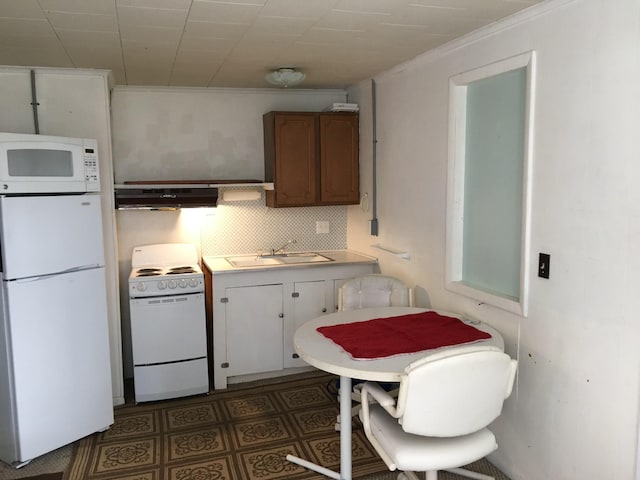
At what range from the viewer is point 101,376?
3.42 metres

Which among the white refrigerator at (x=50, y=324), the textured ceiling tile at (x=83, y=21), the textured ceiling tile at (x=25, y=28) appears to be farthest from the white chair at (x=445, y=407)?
the textured ceiling tile at (x=25, y=28)

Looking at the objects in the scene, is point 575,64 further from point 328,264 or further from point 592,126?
point 328,264

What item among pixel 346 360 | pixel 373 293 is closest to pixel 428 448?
pixel 346 360

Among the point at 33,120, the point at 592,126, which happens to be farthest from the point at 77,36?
the point at 592,126

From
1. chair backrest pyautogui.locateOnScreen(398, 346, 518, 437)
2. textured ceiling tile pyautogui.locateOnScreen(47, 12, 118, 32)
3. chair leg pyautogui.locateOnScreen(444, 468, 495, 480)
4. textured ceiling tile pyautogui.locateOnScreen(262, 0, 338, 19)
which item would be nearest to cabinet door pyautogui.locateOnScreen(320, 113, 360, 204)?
textured ceiling tile pyautogui.locateOnScreen(262, 0, 338, 19)

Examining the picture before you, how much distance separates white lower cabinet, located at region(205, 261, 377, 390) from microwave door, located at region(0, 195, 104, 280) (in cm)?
103

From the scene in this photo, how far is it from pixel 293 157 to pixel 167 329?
66.8 inches

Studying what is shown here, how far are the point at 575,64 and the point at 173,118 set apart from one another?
3219 mm

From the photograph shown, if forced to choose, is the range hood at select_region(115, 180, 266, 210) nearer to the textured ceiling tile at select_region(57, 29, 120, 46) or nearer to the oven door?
the oven door

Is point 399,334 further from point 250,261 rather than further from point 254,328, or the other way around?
point 250,261

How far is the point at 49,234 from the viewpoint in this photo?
3.10 m

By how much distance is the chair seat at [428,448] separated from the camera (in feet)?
7.20

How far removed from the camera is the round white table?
2326 mm

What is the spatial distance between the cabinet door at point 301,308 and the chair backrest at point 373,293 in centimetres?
70
